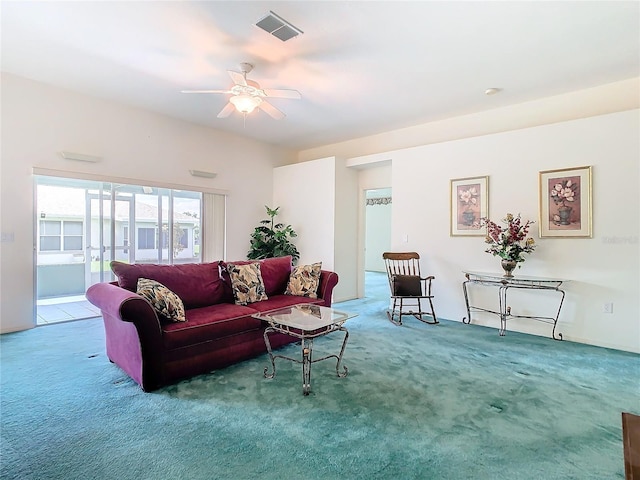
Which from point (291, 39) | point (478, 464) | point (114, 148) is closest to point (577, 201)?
point (478, 464)

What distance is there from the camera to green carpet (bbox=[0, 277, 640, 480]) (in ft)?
5.69

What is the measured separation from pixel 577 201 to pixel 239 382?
436cm

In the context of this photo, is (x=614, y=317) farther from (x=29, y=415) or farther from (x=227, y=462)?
(x=29, y=415)

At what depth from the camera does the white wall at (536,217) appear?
3637 mm

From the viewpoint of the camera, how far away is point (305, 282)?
403 centimetres

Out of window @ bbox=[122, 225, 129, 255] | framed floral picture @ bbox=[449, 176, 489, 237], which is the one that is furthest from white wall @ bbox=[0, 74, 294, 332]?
framed floral picture @ bbox=[449, 176, 489, 237]

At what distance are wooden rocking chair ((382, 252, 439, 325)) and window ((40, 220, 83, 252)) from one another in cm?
522

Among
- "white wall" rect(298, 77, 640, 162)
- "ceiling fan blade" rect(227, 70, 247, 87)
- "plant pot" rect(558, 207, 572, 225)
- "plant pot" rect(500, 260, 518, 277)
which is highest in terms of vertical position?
"white wall" rect(298, 77, 640, 162)

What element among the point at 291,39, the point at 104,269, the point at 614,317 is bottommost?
the point at 614,317

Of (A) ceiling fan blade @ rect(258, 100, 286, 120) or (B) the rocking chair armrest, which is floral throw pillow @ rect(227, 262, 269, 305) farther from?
(B) the rocking chair armrest

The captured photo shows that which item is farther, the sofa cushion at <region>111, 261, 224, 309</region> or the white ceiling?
the sofa cushion at <region>111, 261, 224, 309</region>

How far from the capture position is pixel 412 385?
2.67m

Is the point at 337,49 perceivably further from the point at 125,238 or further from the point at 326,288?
A: the point at 125,238

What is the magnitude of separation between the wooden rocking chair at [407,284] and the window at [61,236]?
17.1ft
